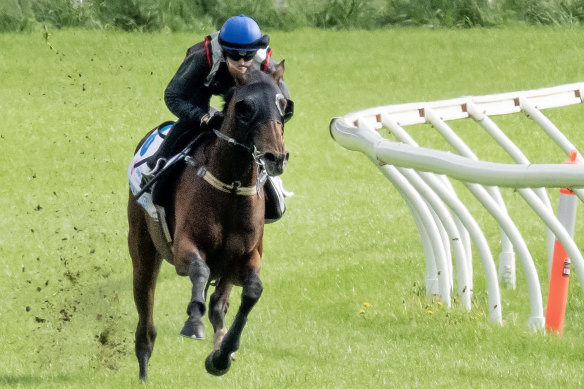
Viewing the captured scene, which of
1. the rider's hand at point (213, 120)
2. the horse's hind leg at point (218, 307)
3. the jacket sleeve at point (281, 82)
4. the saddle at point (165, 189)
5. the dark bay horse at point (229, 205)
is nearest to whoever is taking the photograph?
the dark bay horse at point (229, 205)

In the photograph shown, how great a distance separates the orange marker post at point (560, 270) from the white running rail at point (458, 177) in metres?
0.14

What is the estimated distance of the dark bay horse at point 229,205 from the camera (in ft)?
20.9

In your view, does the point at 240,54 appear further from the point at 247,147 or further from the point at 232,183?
the point at 232,183

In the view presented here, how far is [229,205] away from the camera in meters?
6.84

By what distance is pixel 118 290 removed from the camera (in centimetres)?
1098

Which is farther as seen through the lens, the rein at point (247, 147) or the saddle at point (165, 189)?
the saddle at point (165, 189)

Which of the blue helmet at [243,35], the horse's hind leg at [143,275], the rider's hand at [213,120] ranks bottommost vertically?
the horse's hind leg at [143,275]

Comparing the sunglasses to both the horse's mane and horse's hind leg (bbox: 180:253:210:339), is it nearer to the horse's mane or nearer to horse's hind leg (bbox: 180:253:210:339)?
the horse's mane

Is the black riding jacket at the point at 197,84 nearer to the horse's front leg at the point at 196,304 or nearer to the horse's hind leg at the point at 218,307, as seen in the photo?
the horse's front leg at the point at 196,304

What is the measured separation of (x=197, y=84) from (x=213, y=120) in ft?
1.26

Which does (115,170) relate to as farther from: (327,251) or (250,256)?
(250,256)

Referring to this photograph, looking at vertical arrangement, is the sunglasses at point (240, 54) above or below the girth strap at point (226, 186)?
above

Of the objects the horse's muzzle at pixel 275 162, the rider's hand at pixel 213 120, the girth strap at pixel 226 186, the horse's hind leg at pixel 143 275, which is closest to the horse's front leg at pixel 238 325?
the girth strap at pixel 226 186

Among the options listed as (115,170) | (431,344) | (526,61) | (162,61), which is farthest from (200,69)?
(526,61)
